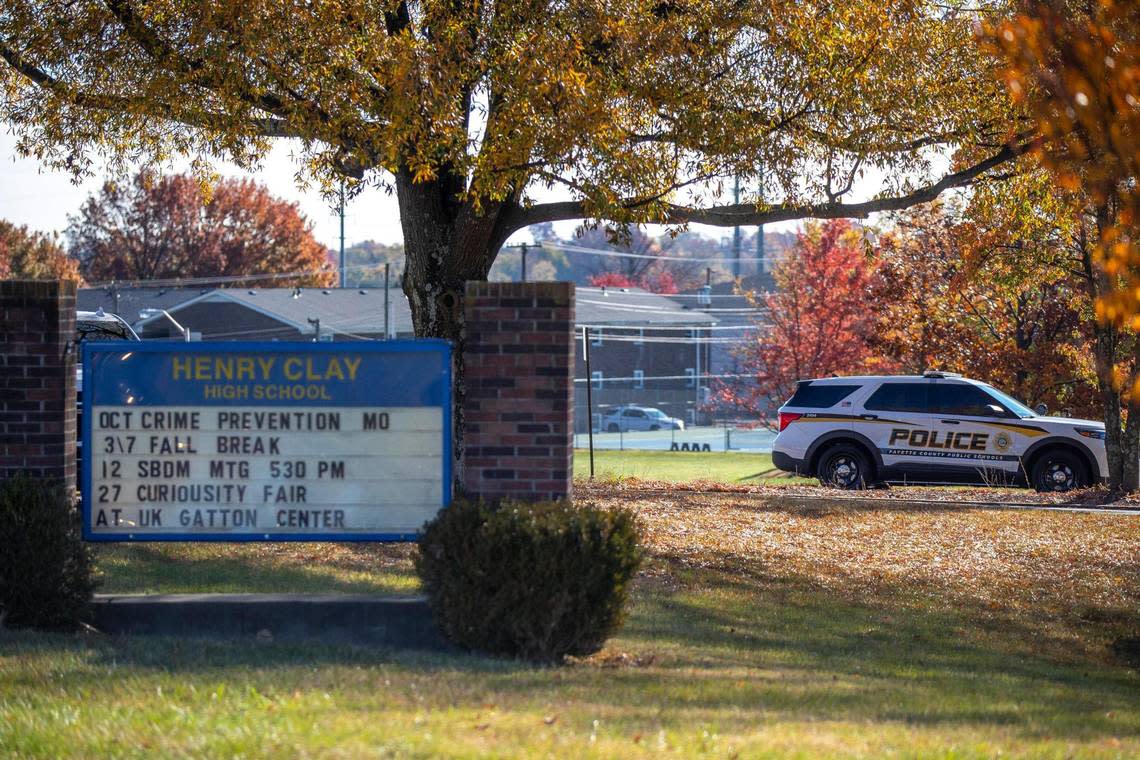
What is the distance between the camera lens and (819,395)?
19.7 m

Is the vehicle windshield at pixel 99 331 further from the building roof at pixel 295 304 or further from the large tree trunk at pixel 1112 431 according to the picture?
the building roof at pixel 295 304

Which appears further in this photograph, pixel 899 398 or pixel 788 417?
pixel 788 417

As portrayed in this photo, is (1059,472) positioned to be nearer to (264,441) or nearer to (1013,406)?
(1013,406)

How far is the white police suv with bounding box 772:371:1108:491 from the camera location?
62.3ft

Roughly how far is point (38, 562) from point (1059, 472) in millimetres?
15615

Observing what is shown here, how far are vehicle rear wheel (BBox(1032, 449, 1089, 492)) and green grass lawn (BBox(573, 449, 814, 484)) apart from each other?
24.7 ft

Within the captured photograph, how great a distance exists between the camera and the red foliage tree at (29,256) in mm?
56938

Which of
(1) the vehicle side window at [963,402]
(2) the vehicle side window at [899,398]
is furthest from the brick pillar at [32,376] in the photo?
(1) the vehicle side window at [963,402]

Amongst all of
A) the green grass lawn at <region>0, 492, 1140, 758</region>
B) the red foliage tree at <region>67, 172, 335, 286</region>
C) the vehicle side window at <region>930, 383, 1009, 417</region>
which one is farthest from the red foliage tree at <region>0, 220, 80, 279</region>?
the green grass lawn at <region>0, 492, 1140, 758</region>

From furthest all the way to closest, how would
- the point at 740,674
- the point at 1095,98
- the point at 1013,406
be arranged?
the point at 1013,406 → the point at 740,674 → the point at 1095,98

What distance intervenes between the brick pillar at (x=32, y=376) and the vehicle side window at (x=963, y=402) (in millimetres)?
14189

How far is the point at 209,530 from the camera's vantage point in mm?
8109

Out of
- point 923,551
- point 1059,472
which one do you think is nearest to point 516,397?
point 923,551

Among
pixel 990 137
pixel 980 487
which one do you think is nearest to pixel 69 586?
pixel 990 137
